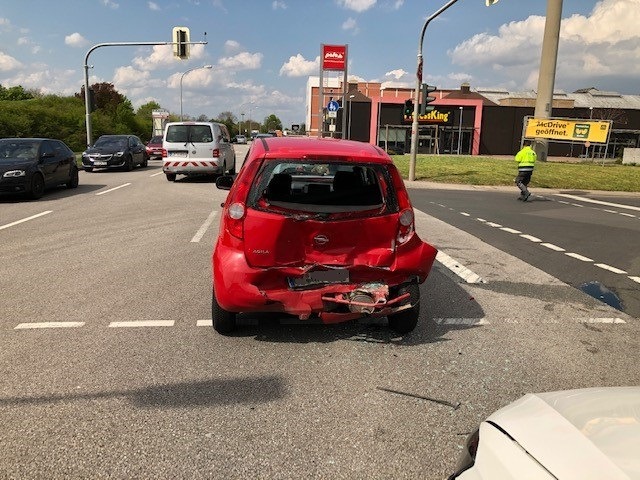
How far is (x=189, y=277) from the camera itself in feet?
20.8

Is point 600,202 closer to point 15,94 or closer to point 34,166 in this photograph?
point 34,166

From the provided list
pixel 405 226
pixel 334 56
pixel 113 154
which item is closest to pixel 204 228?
pixel 405 226

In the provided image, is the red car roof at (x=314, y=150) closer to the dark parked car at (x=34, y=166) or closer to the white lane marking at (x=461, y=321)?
the white lane marking at (x=461, y=321)

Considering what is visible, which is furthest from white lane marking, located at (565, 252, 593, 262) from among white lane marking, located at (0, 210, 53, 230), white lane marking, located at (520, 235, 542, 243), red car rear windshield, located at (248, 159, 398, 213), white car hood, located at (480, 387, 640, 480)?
white lane marking, located at (0, 210, 53, 230)

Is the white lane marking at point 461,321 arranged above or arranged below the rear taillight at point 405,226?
below

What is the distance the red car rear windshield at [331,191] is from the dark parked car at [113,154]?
20.0 m

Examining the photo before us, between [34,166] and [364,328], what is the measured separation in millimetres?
11851

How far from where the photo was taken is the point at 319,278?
164 inches

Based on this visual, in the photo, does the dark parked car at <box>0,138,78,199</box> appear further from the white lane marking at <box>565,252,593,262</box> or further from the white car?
the white car

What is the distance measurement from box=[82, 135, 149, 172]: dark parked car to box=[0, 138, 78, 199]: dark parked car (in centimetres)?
687

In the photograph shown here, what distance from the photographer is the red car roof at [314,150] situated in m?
4.27

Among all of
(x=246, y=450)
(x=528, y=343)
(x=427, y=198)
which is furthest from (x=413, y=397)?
(x=427, y=198)

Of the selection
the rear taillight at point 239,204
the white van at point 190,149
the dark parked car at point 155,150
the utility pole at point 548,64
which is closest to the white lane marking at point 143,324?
the rear taillight at point 239,204

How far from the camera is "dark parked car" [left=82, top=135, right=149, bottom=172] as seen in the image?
2278 centimetres
